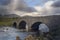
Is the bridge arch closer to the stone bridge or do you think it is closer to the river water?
the stone bridge

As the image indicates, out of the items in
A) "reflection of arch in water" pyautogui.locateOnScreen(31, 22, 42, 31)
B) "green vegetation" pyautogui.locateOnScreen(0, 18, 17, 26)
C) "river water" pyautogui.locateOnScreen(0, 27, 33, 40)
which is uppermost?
"green vegetation" pyautogui.locateOnScreen(0, 18, 17, 26)

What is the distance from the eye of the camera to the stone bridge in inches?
122

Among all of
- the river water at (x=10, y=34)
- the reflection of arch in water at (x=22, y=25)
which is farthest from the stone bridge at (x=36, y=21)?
the river water at (x=10, y=34)

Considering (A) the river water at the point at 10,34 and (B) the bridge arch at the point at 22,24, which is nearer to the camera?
(A) the river water at the point at 10,34

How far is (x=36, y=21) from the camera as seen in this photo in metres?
3.36

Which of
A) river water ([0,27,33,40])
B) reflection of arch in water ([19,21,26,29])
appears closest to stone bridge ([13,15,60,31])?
reflection of arch in water ([19,21,26,29])

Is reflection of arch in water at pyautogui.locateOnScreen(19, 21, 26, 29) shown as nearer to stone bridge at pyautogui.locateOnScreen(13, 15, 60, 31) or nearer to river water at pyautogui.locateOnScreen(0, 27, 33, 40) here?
stone bridge at pyautogui.locateOnScreen(13, 15, 60, 31)

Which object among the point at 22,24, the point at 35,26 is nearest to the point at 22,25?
the point at 22,24

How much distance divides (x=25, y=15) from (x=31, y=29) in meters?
0.40

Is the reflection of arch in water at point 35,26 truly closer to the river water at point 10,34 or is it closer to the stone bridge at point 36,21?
the stone bridge at point 36,21

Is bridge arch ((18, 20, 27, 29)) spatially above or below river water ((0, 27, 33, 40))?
above

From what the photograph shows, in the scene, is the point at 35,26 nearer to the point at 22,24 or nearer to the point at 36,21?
the point at 36,21

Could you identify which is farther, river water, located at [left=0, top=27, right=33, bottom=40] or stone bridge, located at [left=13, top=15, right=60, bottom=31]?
stone bridge, located at [left=13, top=15, right=60, bottom=31]

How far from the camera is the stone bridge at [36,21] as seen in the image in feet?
10.2
